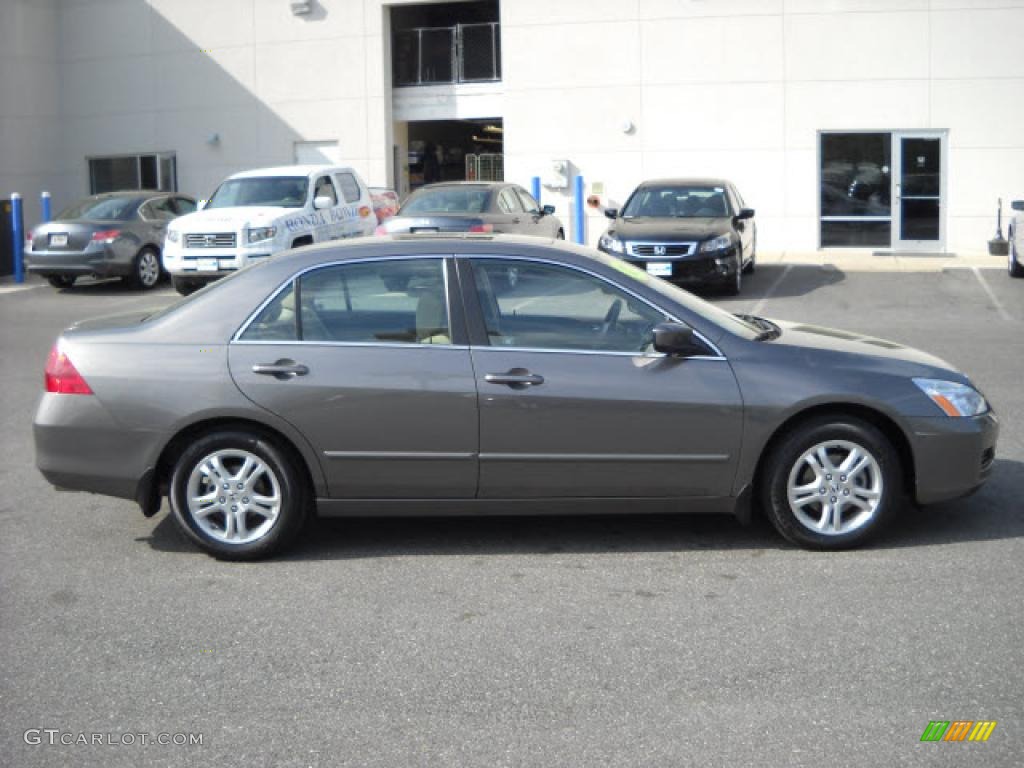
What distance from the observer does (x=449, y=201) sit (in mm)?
19203

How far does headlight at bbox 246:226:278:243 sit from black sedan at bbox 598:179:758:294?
479cm

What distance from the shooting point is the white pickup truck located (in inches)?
734

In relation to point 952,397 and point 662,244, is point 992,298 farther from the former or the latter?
point 952,397

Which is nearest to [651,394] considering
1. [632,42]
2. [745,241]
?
[745,241]

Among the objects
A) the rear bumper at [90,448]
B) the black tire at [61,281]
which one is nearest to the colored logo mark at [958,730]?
the rear bumper at [90,448]

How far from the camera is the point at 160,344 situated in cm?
630

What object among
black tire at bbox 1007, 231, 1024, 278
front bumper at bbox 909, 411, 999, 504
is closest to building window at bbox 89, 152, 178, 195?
black tire at bbox 1007, 231, 1024, 278

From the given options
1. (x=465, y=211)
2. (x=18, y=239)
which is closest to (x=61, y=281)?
(x=18, y=239)

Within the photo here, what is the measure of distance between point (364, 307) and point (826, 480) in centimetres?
237

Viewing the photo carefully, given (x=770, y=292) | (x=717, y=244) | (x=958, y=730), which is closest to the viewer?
(x=958, y=730)

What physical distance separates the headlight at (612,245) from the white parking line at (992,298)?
16.5 feet

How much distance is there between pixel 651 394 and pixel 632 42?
70.8 ft

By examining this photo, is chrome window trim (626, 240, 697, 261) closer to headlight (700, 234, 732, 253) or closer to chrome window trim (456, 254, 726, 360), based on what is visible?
headlight (700, 234, 732, 253)

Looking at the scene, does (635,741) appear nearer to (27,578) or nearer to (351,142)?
(27,578)
